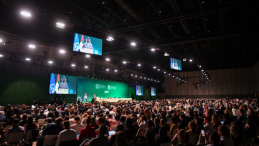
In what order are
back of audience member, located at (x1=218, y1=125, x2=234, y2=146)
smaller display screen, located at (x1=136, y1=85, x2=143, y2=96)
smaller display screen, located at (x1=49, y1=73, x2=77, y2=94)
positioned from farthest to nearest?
smaller display screen, located at (x1=136, y1=85, x2=143, y2=96), smaller display screen, located at (x1=49, y1=73, x2=77, y2=94), back of audience member, located at (x1=218, y1=125, x2=234, y2=146)

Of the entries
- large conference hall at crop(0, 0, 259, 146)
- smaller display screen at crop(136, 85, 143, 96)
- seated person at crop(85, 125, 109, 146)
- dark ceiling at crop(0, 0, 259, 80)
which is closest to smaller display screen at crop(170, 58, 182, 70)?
large conference hall at crop(0, 0, 259, 146)

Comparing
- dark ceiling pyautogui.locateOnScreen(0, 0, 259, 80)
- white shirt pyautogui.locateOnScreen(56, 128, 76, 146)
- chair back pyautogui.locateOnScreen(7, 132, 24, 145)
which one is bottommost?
chair back pyautogui.locateOnScreen(7, 132, 24, 145)

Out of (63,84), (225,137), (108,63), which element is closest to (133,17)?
(225,137)

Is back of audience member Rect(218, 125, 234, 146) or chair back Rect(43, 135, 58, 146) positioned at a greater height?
back of audience member Rect(218, 125, 234, 146)

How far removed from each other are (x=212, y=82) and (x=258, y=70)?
35.6 ft

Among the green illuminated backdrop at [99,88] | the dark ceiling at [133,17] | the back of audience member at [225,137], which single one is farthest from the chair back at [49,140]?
the green illuminated backdrop at [99,88]

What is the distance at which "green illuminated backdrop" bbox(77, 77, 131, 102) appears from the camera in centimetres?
2403

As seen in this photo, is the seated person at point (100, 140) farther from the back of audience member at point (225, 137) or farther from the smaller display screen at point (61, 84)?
the smaller display screen at point (61, 84)

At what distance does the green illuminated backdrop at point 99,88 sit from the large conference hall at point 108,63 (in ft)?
0.50

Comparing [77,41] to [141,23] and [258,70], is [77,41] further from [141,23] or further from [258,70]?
[258,70]

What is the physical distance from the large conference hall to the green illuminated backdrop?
0.50 ft

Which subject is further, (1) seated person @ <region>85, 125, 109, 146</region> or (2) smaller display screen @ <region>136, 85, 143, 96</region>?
(2) smaller display screen @ <region>136, 85, 143, 96</region>

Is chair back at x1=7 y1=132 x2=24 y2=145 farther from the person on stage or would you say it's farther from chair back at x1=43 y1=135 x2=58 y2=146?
the person on stage

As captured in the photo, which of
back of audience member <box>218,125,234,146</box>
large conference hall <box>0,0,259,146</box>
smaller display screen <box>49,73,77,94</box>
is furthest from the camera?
smaller display screen <box>49,73,77,94</box>
